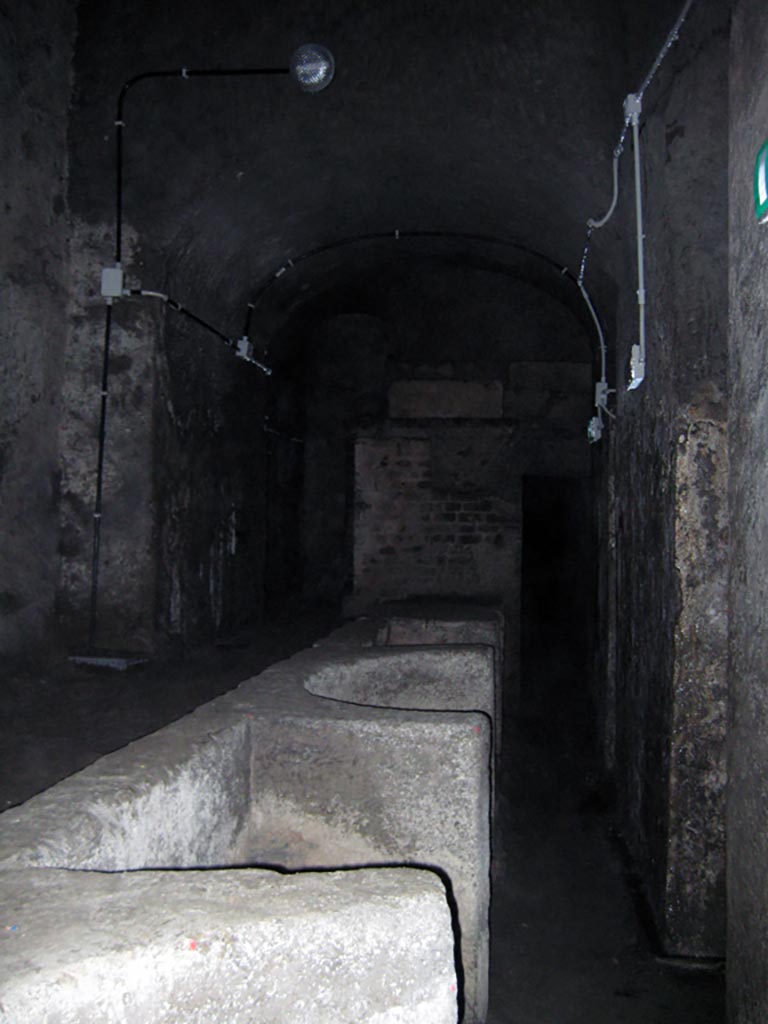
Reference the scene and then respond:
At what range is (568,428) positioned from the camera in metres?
9.27

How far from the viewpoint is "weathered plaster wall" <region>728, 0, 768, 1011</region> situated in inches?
86.0

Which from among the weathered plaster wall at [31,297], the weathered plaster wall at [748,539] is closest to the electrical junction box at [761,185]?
the weathered plaster wall at [748,539]

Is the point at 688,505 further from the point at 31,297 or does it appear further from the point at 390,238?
the point at 390,238

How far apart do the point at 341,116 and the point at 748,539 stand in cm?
459

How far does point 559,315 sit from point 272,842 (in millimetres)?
7870

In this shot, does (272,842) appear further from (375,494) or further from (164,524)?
(375,494)

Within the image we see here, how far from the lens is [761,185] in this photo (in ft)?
7.04

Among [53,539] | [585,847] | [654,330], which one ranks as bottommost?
[585,847]

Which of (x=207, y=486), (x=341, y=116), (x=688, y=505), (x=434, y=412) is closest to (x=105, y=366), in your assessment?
(x=207, y=486)

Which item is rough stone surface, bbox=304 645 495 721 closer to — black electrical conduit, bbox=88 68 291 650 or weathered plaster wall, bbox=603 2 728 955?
weathered plaster wall, bbox=603 2 728 955

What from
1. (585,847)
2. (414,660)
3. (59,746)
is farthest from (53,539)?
(585,847)

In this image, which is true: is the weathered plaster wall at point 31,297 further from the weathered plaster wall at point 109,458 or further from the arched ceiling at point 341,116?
the arched ceiling at point 341,116

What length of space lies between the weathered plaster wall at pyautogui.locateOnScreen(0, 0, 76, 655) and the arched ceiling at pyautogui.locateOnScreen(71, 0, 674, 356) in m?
0.21

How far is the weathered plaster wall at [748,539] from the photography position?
218 cm
